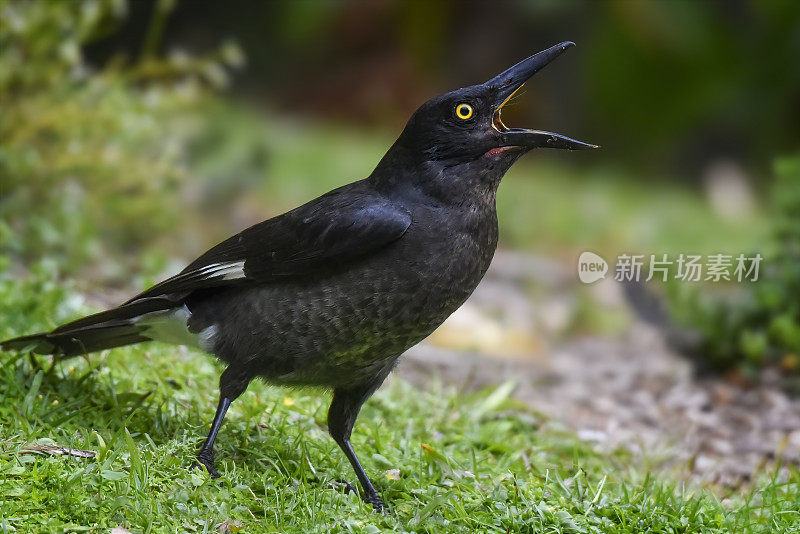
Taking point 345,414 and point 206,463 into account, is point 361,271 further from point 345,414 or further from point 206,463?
point 206,463

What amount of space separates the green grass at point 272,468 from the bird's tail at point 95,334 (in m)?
0.08

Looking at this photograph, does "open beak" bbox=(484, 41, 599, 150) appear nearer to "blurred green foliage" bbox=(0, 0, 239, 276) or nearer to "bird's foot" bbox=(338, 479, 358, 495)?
"bird's foot" bbox=(338, 479, 358, 495)

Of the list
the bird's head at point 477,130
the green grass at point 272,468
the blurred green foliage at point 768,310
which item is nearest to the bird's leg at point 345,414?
the green grass at point 272,468

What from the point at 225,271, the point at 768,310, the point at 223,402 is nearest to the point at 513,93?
the point at 225,271

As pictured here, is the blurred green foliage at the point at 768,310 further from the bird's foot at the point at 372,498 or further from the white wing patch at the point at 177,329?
the white wing patch at the point at 177,329

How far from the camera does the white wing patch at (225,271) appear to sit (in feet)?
10.9

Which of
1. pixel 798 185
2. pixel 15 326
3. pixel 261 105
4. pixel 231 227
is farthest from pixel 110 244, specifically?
pixel 261 105

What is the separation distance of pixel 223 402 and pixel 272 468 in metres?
0.29

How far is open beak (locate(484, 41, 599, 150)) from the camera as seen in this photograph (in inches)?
125

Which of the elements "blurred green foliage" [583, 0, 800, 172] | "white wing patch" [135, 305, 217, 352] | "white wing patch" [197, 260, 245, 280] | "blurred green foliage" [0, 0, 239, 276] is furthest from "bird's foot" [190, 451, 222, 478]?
"blurred green foliage" [583, 0, 800, 172]

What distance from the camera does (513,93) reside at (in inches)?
131

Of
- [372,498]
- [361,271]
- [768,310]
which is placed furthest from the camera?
[768,310]

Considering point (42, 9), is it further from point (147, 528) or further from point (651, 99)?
point (651, 99)

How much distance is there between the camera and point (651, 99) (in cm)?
1114
